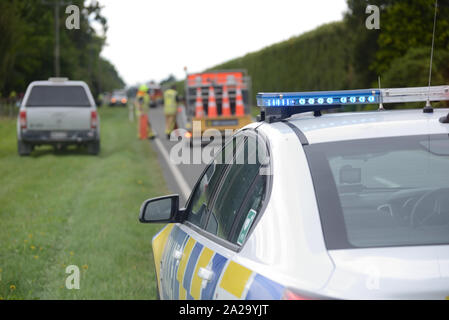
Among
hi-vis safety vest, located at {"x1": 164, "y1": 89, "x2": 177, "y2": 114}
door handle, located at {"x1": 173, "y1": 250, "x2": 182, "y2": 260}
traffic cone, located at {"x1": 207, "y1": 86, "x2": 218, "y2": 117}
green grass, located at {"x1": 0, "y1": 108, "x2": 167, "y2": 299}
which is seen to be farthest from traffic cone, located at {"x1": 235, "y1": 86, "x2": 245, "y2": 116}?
door handle, located at {"x1": 173, "y1": 250, "x2": 182, "y2": 260}

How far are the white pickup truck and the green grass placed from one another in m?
1.50

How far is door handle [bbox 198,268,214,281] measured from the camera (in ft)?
10.2

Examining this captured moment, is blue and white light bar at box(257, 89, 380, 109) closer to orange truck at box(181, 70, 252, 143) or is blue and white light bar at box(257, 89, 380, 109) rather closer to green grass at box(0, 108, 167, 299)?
green grass at box(0, 108, 167, 299)

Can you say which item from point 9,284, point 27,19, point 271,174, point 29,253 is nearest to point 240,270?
point 271,174

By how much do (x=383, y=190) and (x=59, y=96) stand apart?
17.4 metres

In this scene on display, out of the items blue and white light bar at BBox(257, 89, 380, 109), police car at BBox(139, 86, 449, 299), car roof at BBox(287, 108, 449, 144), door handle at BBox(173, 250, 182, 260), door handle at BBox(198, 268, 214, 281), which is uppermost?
blue and white light bar at BBox(257, 89, 380, 109)

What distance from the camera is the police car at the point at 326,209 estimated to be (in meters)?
2.49

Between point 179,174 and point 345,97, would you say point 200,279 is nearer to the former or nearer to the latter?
point 345,97

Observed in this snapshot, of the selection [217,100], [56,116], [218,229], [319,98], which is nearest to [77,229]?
[218,229]

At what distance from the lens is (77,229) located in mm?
9445
